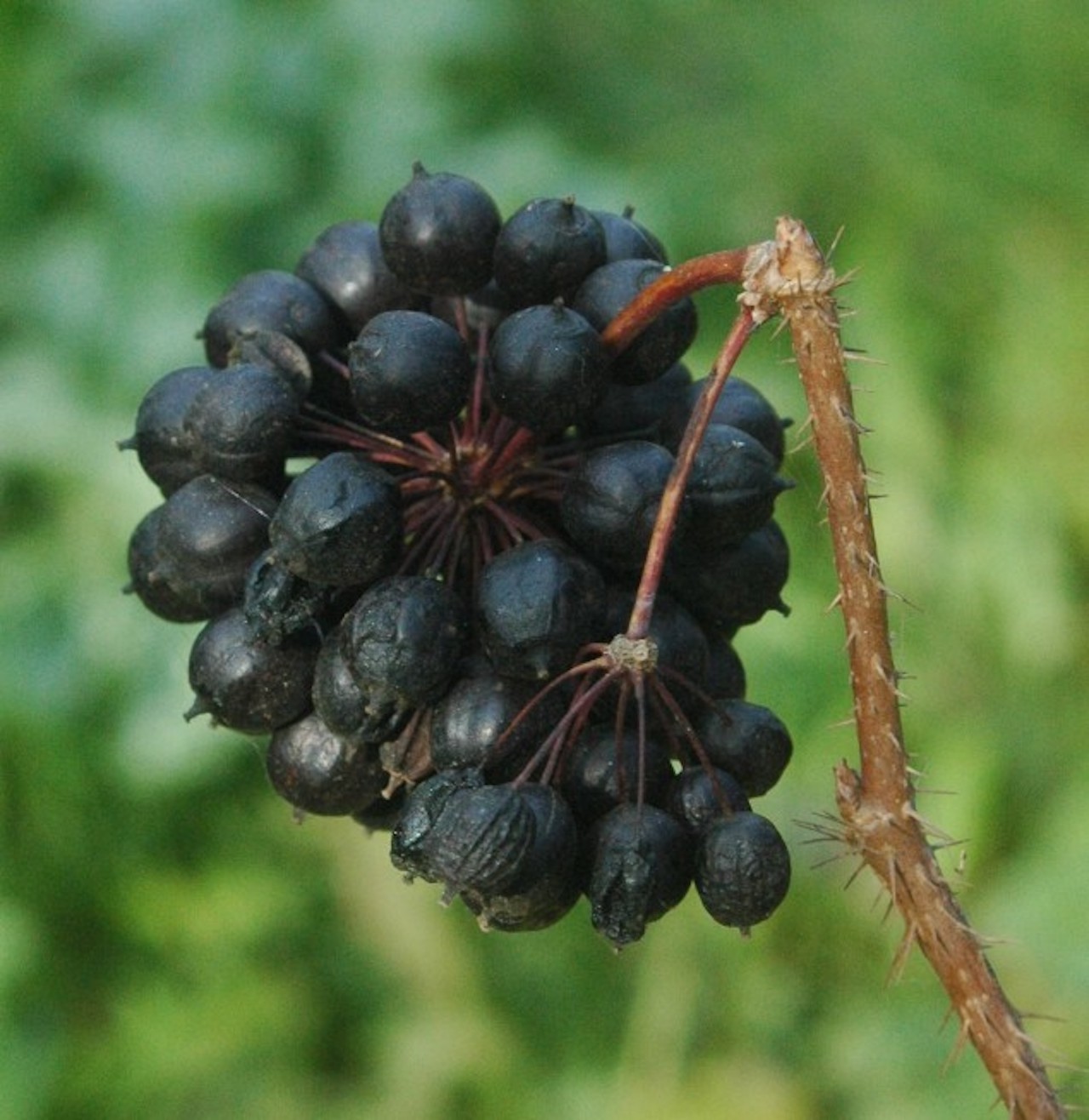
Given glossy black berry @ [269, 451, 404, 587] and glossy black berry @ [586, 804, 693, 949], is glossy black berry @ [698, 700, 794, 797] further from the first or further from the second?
glossy black berry @ [269, 451, 404, 587]

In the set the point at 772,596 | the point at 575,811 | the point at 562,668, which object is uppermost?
the point at 772,596

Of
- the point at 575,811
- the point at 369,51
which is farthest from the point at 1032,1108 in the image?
the point at 369,51

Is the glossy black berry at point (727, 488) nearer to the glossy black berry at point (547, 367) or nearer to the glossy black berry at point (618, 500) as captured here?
the glossy black berry at point (618, 500)

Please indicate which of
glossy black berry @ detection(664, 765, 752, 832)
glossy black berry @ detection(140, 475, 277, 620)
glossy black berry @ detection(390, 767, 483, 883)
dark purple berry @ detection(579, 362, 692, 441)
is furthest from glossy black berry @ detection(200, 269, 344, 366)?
glossy black berry @ detection(664, 765, 752, 832)

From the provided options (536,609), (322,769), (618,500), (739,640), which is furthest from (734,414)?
(739,640)

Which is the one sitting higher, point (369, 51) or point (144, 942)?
point (369, 51)

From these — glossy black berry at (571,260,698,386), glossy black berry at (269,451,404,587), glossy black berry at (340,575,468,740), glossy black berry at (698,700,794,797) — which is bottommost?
glossy black berry at (698,700,794,797)

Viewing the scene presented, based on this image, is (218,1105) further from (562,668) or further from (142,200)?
(562,668)

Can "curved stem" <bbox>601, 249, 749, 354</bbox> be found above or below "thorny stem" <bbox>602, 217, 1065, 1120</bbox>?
above
